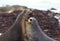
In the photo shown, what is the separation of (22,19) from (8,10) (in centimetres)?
547

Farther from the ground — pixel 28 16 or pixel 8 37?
pixel 28 16

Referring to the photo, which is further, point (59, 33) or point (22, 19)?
point (59, 33)

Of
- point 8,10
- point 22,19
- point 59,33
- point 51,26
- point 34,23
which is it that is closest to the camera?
point 34,23

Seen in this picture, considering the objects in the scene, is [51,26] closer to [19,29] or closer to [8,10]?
[19,29]

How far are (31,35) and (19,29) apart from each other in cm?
55

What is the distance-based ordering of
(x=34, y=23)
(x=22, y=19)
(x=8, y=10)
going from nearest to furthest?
(x=34, y=23), (x=22, y=19), (x=8, y=10)

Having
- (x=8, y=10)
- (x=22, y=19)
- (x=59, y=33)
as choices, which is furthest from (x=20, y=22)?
(x=8, y=10)

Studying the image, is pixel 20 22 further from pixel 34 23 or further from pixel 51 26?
pixel 51 26

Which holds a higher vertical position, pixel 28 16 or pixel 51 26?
pixel 28 16

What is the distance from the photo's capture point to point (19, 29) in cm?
473

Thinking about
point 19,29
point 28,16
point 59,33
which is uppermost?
point 28,16

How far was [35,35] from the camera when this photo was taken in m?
4.29

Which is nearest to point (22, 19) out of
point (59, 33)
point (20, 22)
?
point (20, 22)

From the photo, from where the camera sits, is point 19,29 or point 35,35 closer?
point 35,35
